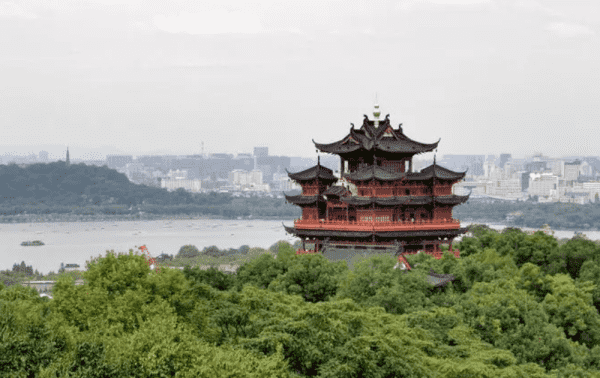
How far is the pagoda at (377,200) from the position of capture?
98.6 feet

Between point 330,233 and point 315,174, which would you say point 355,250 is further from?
point 315,174

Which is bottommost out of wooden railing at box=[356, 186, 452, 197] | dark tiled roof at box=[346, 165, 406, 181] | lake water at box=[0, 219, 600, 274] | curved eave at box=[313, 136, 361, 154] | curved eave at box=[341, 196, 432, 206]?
lake water at box=[0, 219, 600, 274]

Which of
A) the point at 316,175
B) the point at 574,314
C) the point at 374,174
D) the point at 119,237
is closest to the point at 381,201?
the point at 374,174

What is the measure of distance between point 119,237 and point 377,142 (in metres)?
103

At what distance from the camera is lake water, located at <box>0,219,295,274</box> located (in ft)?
328

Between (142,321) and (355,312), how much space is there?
4.01m

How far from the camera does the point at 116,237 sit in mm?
129875

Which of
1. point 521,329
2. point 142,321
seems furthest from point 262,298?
point 521,329

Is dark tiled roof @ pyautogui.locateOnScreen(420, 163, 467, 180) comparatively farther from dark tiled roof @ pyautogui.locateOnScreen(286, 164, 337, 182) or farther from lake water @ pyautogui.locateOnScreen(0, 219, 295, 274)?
lake water @ pyautogui.locateOnScreen(0, 219, 295, 274)

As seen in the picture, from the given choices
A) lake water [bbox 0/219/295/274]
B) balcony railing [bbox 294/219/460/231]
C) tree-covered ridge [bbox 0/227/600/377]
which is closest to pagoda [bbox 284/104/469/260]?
balcony railing [bbox 294/219/460/231]

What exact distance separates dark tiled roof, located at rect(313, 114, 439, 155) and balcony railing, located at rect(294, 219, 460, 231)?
9.23 feet

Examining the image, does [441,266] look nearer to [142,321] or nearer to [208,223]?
[142,321]

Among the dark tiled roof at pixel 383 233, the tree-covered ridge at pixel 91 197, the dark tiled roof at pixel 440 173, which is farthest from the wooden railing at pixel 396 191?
the tree-covered ridge at pixel 91 197

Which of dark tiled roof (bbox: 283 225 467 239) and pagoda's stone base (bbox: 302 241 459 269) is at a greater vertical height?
dark tiled roof (bbox: 283 225 467 239)
